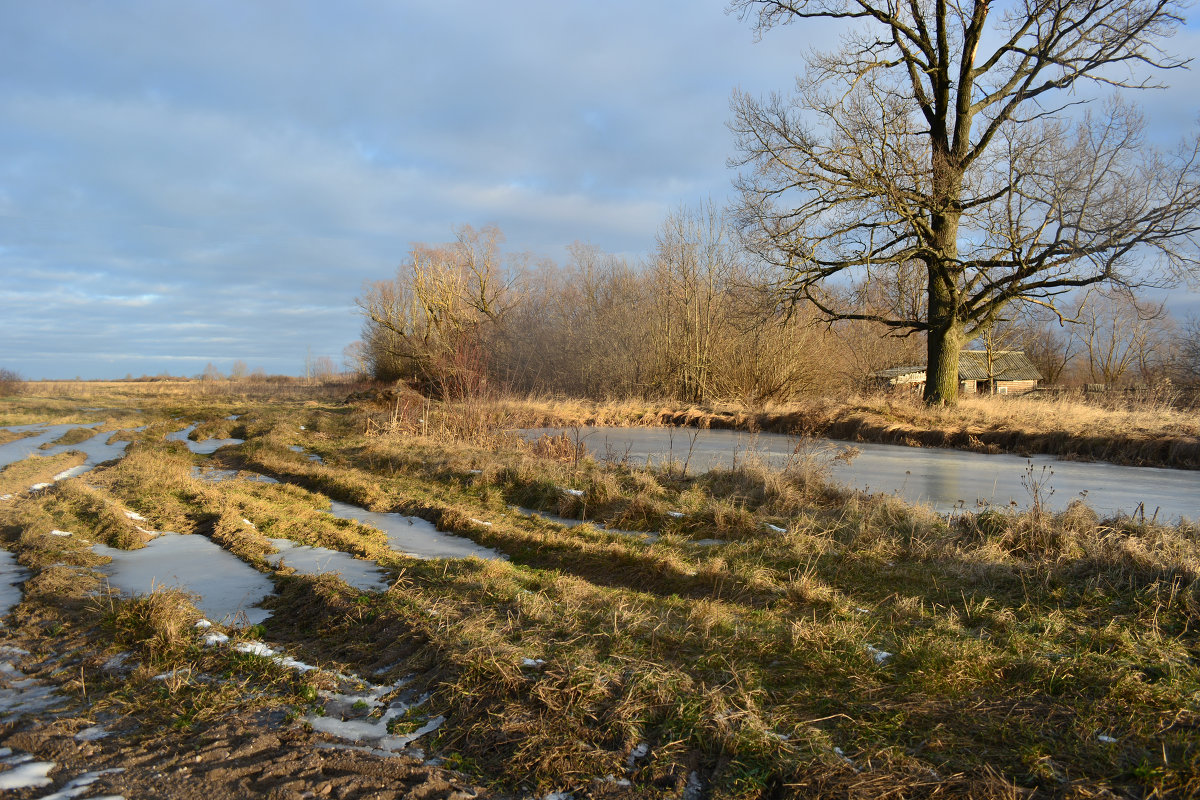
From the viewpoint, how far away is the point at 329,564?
6.73 metres

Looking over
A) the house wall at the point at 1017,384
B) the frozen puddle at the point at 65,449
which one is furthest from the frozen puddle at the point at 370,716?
the house wall at the point at 1017,384

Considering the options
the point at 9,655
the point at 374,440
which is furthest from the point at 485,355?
the point at 9,655

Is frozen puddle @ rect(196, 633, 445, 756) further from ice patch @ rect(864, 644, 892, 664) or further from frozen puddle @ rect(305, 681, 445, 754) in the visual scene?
ice patch @ rect(864, 644, 892, 664)

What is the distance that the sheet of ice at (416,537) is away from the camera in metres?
7.54

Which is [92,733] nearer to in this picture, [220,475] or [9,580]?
[9,580]

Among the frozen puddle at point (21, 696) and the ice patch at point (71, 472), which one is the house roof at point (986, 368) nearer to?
the ice patch at point (71, 472)

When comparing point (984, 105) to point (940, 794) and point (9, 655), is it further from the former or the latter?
point (9, 655)

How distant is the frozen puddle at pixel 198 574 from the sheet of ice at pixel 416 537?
64.5 inches

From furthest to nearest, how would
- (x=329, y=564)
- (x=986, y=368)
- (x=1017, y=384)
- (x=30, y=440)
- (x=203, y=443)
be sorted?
(x=1017, y=384), (x=986, y=368), (x=30, y=440), (x=203, y=443), (x=329, y=564)

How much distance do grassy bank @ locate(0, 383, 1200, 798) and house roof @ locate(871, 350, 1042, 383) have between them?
2231 centimetres

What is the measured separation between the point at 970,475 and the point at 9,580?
12.3 metres

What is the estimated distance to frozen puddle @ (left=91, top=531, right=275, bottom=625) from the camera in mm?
5488

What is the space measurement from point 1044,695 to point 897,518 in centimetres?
382

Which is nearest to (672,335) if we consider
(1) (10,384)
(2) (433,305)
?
(2) (433,305)
